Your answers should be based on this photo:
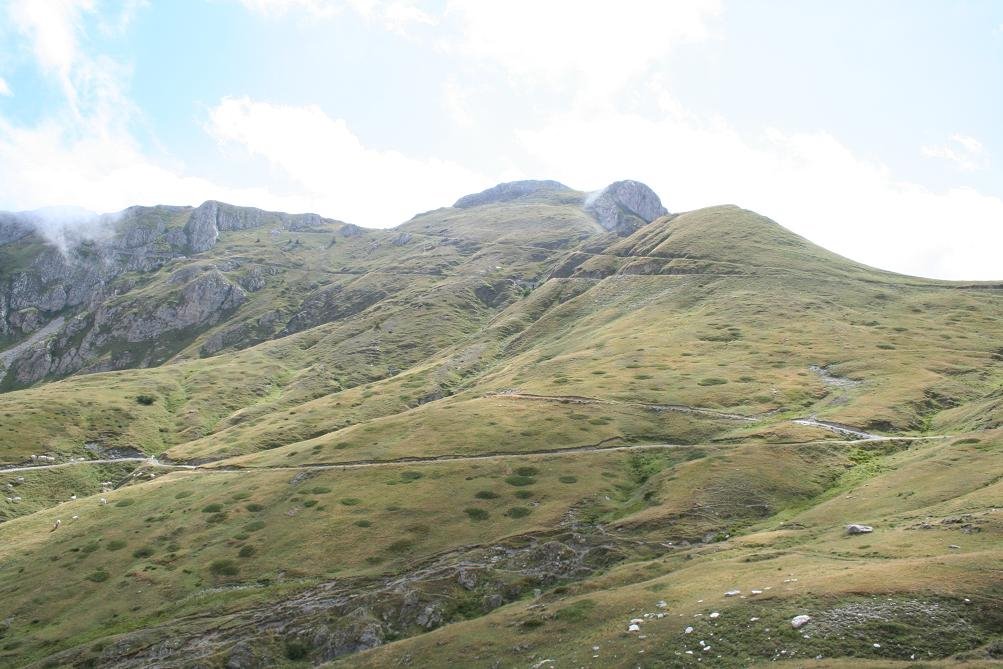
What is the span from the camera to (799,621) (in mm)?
35062

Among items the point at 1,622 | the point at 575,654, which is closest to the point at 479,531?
the point at 575,654

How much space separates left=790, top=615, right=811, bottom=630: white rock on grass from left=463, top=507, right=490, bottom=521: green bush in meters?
41.5

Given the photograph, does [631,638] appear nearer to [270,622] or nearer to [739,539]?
[739,539]

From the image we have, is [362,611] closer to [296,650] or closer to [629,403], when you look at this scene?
[296,650]

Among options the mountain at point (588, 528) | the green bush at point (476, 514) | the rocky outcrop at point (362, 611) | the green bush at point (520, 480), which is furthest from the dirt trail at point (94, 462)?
the green bush at point (476, 514)

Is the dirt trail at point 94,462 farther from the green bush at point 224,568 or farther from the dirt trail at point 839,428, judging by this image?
the dirt trail at point 839,428

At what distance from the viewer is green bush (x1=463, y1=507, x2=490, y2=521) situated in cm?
7274

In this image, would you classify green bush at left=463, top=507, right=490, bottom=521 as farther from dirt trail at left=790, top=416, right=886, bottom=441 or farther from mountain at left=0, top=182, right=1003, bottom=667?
dirt trail at left=790, top=416, right=886, bottom=441

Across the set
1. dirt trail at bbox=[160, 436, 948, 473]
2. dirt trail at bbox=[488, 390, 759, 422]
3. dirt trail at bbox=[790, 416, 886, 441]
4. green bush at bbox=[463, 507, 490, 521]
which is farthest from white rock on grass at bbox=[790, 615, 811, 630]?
dirt trail at bbox=[488, 390, 759, 422]

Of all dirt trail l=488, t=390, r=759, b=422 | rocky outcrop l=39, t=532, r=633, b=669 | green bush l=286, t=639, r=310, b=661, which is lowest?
green bush l=286, t=639, r=310, b=661

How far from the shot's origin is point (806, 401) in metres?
100

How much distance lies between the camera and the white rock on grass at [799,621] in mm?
34947

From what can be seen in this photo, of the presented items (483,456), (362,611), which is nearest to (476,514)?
(483,456)

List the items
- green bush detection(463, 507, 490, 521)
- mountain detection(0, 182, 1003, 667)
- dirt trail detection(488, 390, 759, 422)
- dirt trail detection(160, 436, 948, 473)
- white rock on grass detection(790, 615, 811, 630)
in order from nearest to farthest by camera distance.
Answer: white rock on grass detection(790, 615, 811, 630), mountain detection(0, 182, 1003, 667), green bush detection(463, 507, 490, 521), dirt trail detection(160, 436, 948, 473), dirt trail detection(488, 390, 759, 422)
